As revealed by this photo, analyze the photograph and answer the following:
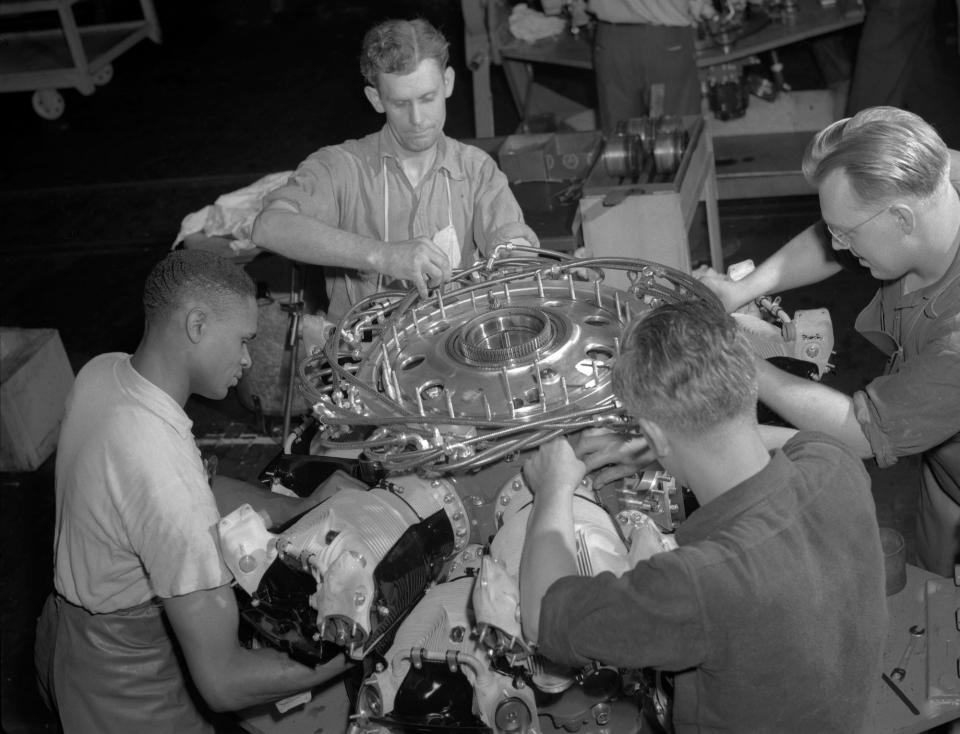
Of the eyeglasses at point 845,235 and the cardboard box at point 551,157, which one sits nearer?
the eyeglasses at point 845,235

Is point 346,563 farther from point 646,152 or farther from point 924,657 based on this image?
point 646,152

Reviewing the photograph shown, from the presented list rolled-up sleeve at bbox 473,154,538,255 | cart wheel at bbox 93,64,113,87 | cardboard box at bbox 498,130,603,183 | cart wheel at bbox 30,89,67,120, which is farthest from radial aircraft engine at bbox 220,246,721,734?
cart wheel at bbox 93,64,113,87

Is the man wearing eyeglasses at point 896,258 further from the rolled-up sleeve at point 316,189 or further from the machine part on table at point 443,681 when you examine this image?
the rolled-up sleeve at point 316,189

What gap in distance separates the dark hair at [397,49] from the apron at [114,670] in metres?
1.71

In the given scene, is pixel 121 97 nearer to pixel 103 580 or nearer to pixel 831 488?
pixel 103 580

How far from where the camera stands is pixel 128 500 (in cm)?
238

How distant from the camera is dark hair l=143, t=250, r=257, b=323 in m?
2.50

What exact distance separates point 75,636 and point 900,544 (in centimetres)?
209

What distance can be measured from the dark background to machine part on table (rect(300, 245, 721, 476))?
202 cm

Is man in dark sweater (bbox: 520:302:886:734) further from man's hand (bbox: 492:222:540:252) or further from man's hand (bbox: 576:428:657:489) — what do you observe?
man's hand (bbox: 492:222:540:252)

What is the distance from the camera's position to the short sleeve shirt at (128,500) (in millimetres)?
2307

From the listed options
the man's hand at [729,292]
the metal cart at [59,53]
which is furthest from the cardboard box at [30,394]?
the metal cart at [59,53]

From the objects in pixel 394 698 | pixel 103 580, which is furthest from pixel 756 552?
pixel 103 580

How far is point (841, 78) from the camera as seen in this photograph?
6801 mm
